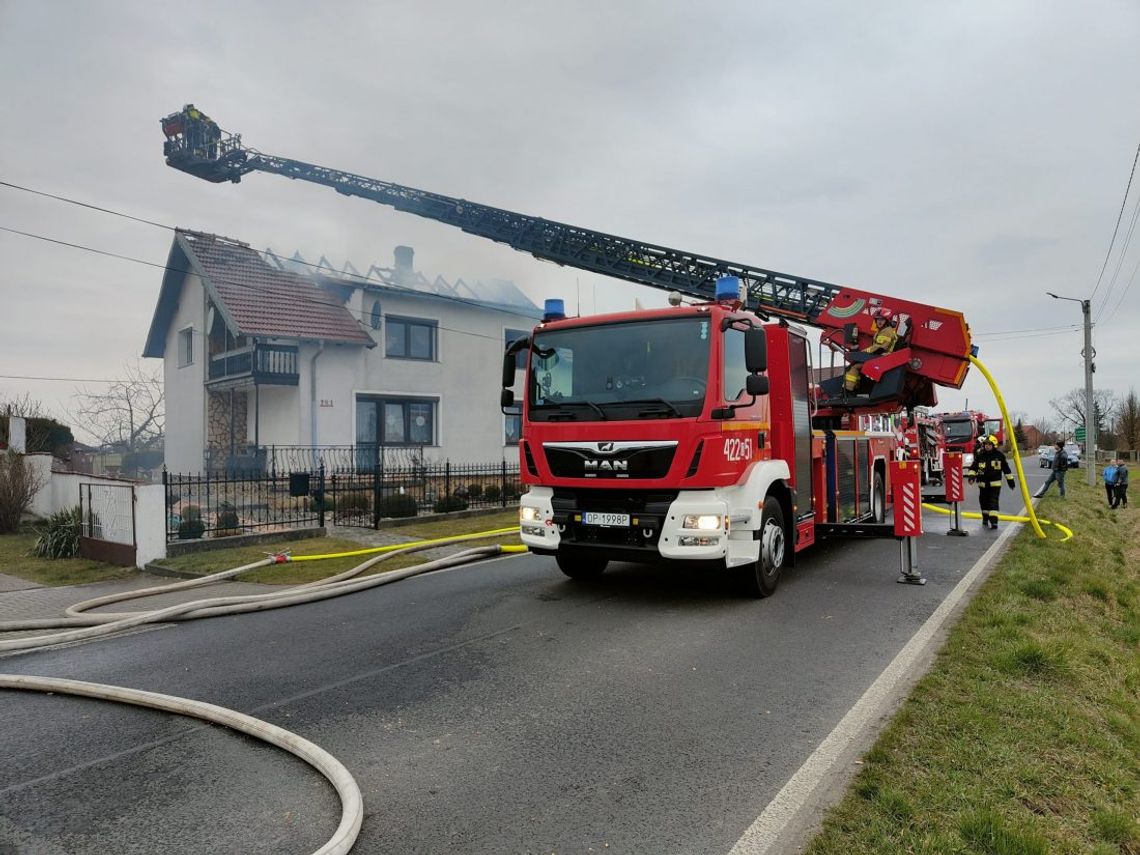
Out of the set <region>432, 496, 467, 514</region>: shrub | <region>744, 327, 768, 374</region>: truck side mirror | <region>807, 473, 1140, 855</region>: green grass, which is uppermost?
<region>744, 327, 768, 374</region>: truck side mirror

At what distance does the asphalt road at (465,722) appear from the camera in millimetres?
2936

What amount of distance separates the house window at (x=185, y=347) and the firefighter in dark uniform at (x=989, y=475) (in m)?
21.2

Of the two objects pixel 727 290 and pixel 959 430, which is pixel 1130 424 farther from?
pixel 727 290

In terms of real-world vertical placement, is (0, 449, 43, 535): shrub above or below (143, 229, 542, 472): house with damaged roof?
below

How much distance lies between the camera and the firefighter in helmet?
404 inches

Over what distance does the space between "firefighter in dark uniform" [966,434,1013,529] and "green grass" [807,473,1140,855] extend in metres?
5.80

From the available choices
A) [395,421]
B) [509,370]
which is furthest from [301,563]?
[395,421]

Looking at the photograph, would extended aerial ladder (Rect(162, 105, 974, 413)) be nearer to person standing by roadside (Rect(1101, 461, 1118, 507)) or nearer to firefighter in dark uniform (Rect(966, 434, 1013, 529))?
firefighter in dark uniform (Rect(966, 434, 1013, 529))

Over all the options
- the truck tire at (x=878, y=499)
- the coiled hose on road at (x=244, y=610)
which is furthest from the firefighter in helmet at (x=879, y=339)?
the coiled hose on road at (x=244, y=610)

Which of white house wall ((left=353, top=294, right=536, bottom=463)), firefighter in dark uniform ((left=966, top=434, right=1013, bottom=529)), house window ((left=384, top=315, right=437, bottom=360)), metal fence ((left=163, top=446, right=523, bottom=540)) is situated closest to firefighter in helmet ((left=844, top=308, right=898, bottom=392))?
firefighter in dark uniform ((left=966, top=434, right=1013, bottom=529))

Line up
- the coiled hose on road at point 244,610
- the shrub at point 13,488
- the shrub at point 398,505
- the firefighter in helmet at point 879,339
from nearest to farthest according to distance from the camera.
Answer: the coiled hose on road at point 244,610, the firefighter in helmet at point 879,339, the shrub at point 398,505, the shrub at point 13,488

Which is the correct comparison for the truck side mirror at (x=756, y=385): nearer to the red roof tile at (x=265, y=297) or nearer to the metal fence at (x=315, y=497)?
the metal fence at (x=315, y=497)

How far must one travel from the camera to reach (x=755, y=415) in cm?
672

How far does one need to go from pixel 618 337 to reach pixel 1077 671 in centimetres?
421
